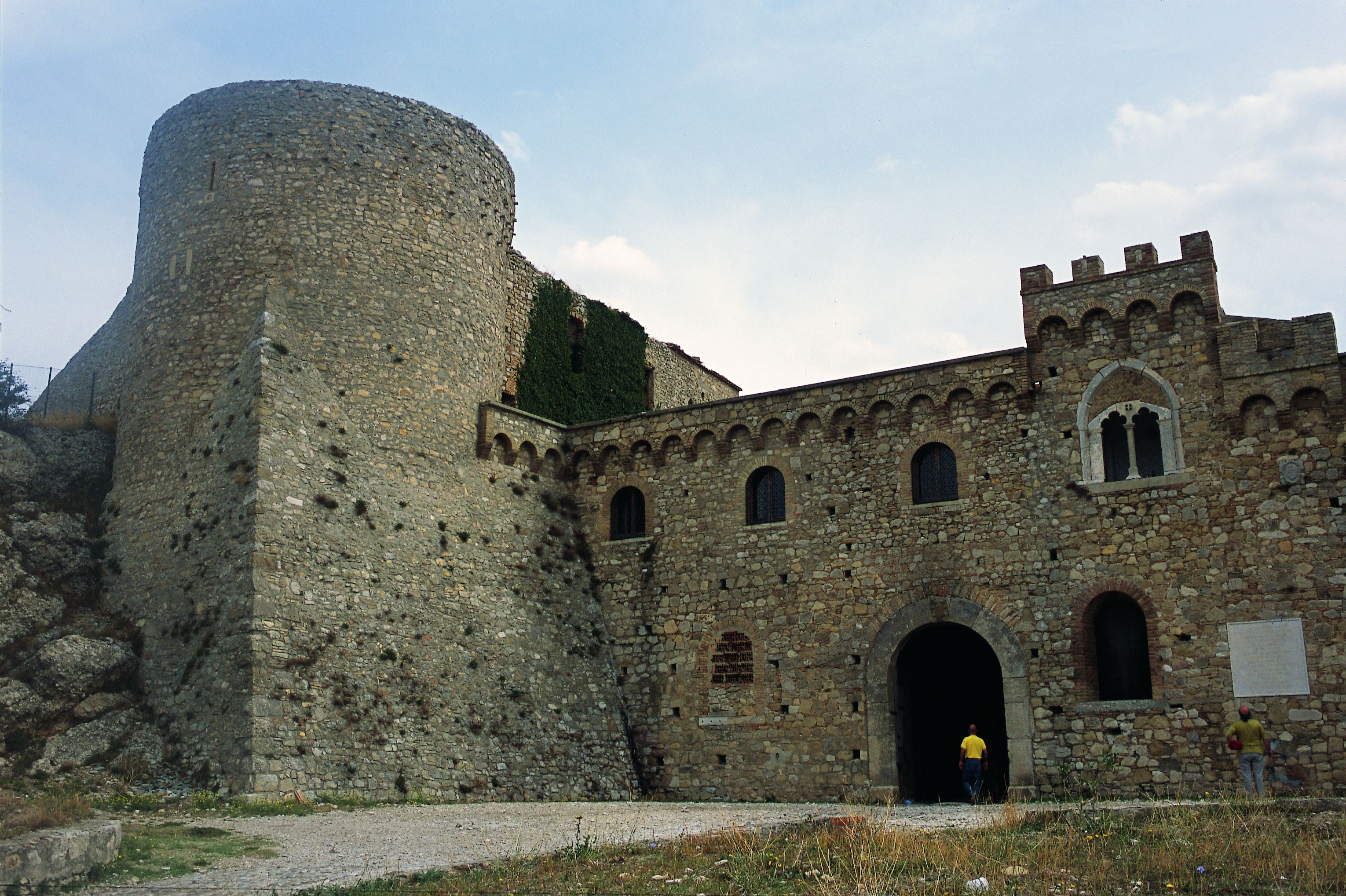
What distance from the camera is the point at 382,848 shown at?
1348 centimetres

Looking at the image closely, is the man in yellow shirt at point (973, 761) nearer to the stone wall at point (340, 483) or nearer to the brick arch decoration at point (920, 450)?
the brick arch decoration at point (920, 450)


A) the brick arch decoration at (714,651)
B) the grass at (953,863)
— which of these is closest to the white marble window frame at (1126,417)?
the brick arch decoration at (714,651)

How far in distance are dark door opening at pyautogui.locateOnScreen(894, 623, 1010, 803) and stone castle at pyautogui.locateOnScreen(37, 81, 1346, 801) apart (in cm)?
10

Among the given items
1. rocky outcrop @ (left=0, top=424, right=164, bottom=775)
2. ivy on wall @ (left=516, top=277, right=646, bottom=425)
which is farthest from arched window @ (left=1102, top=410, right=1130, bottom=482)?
rocky outcrop @ (left=0, top=424, right=164, bottom=775)

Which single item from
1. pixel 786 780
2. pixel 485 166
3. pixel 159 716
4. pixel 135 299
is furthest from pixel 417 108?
pixel 786 780

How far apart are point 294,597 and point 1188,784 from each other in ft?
52.3

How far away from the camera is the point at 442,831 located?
1520 centimetres

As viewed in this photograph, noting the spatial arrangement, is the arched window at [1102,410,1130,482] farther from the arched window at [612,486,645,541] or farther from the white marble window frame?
the arched window at [612,486,645,541]

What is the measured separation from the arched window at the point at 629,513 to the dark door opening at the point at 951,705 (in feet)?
22.7

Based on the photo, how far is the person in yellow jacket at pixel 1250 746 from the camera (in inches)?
709

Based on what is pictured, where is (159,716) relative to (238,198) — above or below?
below

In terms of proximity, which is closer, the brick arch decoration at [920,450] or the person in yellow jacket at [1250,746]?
the person in yellow jacket at [1250,746]

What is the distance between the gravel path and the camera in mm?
11453

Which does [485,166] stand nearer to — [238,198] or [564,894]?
[238,198]
